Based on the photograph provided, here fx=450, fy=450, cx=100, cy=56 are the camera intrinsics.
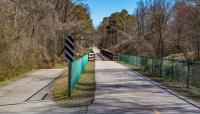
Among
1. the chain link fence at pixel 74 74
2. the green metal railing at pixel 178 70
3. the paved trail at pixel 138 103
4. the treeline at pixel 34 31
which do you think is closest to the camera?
the paved trail at pixel 138 103

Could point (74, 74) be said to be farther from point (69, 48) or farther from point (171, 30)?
point (171, 30)

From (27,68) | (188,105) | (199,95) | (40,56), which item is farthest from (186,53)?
(188,105)

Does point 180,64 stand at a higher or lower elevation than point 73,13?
lower

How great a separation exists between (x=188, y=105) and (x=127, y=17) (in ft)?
447

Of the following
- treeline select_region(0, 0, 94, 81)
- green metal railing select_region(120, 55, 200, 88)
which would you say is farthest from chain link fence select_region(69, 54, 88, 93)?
green metal railing select_region(120, 55, 200, 88)

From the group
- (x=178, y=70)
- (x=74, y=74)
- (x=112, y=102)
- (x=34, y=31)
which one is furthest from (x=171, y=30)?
(x=112, y=102)

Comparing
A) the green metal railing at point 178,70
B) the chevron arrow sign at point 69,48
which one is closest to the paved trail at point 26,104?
the chevron arrow sign at point 69,48

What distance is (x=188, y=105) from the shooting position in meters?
17.2

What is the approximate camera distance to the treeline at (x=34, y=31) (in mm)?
29861

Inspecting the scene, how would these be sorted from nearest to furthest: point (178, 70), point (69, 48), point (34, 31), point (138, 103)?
point (138, 103)
point (69, 48)
point (178, 70)
point (34, 31)

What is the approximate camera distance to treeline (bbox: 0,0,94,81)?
29.9 metres

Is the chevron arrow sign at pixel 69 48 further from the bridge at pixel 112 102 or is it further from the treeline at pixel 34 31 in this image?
the treeline at pixel 34 31

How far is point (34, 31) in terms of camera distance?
5072 cm

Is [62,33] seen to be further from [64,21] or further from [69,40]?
[69,40]
